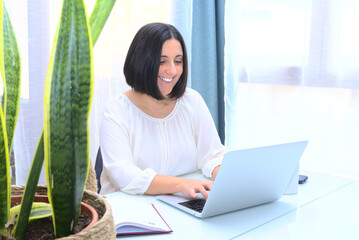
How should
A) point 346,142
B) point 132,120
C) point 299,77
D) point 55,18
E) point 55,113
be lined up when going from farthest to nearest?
point 299,77 < point 346,142 < point 55,18 < point 132,120 < point 55,113

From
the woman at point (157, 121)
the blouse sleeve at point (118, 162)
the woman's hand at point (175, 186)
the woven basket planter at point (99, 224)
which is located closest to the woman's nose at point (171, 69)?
the woman at point (157, 121)

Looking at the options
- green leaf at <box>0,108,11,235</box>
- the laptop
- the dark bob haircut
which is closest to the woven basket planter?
green leaf at <box>0,108,11,235</box>

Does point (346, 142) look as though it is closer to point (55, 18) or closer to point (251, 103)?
point (251, 103)

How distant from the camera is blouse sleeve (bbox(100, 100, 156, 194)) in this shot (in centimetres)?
148

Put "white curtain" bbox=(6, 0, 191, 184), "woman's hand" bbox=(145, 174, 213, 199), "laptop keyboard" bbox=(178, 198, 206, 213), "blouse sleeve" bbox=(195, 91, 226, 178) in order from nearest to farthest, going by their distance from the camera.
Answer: "laptop keyboard" bbox=(178, 198, 206, 213) → "woman's hand" bbox=(145, 174, 213, 199) → "blouse sleeve" bbox=(195, 91, 226, 178) → "white curtain" bbox=(6, 0, 191, 184)

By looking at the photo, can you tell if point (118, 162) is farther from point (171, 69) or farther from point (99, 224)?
point (99, 224)

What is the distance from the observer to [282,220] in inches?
49.1

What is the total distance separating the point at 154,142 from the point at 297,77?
121cm

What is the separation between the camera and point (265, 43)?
→ 108 inches

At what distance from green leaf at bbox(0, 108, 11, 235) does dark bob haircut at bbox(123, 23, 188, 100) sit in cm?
121

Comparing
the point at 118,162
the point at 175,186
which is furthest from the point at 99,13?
the point at 118,162

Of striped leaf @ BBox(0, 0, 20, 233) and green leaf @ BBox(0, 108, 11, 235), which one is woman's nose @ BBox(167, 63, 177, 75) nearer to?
striped leaf @ BBox(0, 0, 20, 233)

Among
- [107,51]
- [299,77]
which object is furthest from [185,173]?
[299,77]

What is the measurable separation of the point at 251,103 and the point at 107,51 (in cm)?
108
